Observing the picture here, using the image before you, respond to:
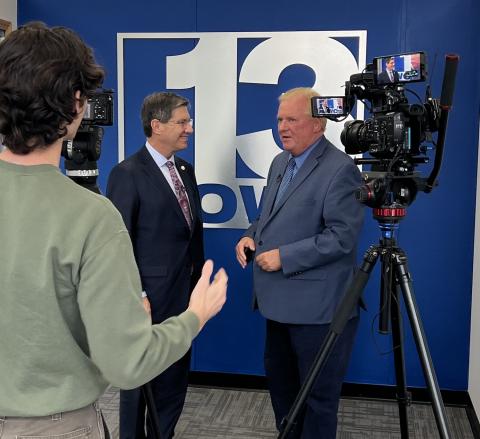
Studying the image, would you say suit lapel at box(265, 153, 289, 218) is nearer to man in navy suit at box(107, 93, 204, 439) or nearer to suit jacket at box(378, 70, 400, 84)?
man in navy suit at box(107, 93, 204, 439)

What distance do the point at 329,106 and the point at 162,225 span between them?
0.91 metres

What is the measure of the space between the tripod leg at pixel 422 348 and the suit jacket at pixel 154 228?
106 centimetres

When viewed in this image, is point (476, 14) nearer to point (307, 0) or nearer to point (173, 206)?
point (307, 0)

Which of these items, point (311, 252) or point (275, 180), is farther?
point (275, 180)

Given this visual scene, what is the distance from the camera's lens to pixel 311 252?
2.24m

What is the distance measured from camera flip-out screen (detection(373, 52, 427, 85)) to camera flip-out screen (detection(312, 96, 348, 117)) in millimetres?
183

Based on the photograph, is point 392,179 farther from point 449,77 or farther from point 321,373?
point 321,373

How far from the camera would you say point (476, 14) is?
304 cm

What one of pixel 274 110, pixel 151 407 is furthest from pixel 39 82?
pixel 274 110

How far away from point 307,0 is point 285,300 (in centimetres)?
179

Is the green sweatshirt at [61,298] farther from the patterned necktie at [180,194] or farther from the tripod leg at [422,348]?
the patterned necktie at [180,194]

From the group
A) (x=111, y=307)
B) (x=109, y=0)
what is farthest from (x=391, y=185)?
(x=109, y=0)

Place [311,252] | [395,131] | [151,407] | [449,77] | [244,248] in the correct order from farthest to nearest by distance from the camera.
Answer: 1. [244,248]
2. [311,252]
3. [151,407]
4. [395,131]
5. [449,77]

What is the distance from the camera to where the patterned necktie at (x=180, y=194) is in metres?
2.67
